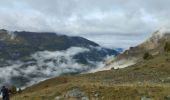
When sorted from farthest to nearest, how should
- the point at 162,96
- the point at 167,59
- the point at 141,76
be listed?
the point at 167,59 → the point at 141,76 → the point at 162,96

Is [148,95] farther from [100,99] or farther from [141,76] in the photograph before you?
[141,76]

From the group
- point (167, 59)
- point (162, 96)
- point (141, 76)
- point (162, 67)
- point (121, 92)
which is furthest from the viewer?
point (167, 59)

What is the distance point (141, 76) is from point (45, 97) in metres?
21.4

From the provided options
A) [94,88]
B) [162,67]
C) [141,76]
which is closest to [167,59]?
[162,67]

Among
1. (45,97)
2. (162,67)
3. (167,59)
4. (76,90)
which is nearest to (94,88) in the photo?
(76,90)

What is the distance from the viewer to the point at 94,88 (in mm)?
51375

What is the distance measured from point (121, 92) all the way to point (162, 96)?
511cm

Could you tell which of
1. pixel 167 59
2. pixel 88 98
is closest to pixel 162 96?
pixel 88 98

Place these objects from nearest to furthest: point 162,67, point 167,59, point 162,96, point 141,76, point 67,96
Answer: point 162,96 → point 67,96 → point 141,76 → point 162,67 → point 167,59

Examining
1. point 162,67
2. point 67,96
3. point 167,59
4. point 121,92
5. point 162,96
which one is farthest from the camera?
point 167,59

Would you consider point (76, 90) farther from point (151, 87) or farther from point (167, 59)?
point (167, 59)

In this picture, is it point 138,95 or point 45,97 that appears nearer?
point 138,95

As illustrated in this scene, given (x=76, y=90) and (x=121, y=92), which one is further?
(x=76, y=90)

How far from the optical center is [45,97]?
5347 cm
